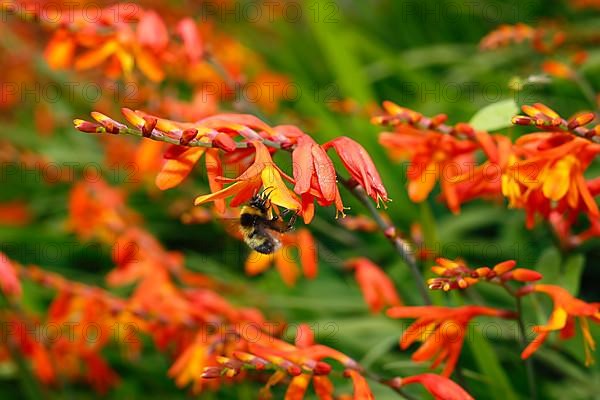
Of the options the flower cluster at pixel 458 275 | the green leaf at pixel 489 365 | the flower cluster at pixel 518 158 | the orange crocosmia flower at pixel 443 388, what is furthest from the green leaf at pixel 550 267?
the orange crocosmia flower at pixel 443 388

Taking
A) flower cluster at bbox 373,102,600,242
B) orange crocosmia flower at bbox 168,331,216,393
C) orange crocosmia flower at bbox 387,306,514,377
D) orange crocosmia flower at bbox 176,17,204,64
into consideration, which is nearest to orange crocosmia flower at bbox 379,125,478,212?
flower cluster at bbox 373,102,600,242

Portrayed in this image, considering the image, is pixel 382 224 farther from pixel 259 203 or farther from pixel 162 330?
pixel 162 330

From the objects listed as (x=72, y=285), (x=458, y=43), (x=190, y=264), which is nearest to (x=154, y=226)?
A: (x=190, y=264)

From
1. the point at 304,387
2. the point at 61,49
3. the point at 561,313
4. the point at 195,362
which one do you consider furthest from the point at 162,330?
the point at 561,313

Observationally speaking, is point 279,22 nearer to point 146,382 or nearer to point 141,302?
point 146,382

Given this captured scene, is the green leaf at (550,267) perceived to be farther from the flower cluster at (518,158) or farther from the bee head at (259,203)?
the bee head at (259,203)
